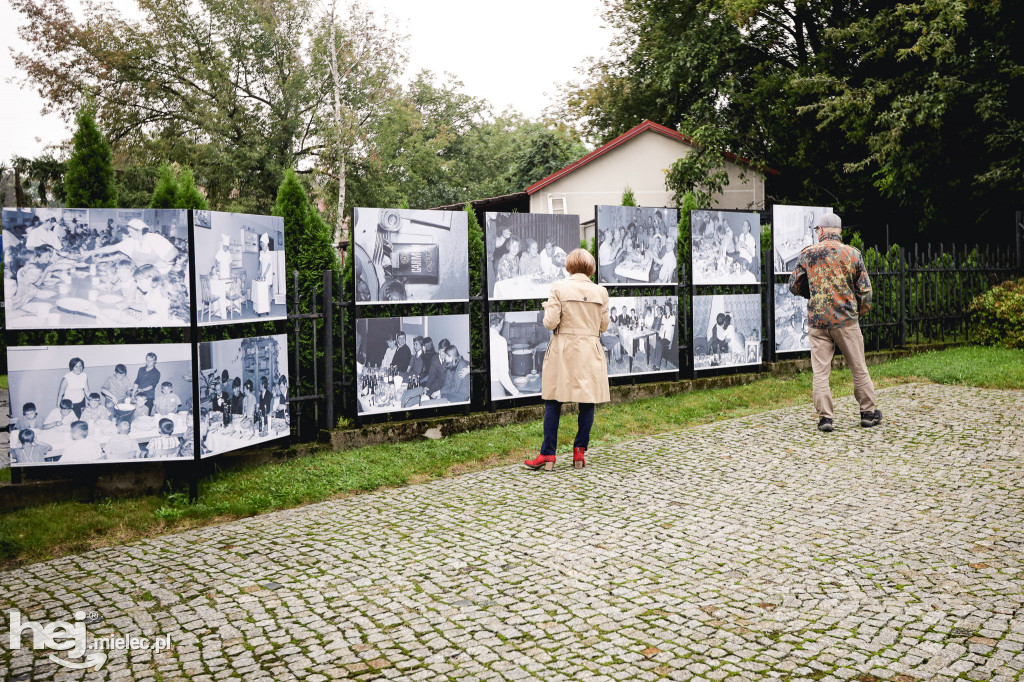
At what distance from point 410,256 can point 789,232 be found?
6833 millimetres

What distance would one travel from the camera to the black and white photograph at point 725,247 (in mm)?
11664

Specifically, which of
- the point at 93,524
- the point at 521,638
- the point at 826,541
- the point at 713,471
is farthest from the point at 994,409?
the point at 93,524

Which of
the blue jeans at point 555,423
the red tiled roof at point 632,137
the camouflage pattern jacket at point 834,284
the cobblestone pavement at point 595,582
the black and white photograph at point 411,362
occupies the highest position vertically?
the red tiled roof at point 632,137

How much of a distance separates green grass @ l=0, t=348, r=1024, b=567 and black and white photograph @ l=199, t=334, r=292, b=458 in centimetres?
38

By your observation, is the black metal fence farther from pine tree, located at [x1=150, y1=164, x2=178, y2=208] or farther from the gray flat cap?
the gray flat cap

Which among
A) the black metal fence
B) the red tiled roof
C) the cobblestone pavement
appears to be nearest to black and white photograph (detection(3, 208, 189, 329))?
the black metal fence

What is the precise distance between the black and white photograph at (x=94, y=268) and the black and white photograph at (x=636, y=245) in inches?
220

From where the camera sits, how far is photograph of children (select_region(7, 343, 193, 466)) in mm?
6488

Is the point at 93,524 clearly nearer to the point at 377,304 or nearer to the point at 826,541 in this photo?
the point at 377,304

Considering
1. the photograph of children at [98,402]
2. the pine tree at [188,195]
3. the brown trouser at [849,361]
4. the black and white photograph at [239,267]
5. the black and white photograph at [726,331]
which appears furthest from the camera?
the black and white photograph at [726,331]

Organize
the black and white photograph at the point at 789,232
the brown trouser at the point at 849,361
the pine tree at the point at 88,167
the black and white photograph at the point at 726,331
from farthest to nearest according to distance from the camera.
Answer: the black and white photograph at the point at 789,232 → the black and white photograph at the point at 726,331 → the brown trouser at the point at 849,361 → the pine tree at the point at 88,167

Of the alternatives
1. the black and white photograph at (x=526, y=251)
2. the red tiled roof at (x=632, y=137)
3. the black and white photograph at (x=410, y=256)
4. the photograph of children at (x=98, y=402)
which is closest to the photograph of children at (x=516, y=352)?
the black and white photograph at (x=526, y=251)

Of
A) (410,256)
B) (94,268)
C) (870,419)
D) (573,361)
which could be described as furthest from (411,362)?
(870,419)

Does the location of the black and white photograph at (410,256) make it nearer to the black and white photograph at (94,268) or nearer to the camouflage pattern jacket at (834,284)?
the black and white photograph at (94,268)
